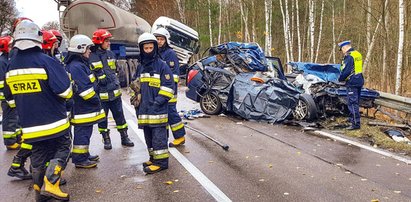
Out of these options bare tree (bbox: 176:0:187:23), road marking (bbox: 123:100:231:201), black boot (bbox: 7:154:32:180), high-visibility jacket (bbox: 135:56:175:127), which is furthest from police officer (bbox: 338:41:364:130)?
bare tree (bbox: 176:0:187:23)

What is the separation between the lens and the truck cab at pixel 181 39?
58.1ft

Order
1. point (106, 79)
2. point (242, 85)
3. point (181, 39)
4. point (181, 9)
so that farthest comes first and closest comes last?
point (181, 9) → point (181, 39) → point (242, 85) → point (106, 79)

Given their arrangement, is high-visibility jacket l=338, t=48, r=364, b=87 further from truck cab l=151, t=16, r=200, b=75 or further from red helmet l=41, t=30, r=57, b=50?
truck cab l=151, t=16, r=200, b=75

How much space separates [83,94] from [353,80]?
5.27 m

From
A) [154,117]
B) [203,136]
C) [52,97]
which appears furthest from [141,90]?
[203,136]

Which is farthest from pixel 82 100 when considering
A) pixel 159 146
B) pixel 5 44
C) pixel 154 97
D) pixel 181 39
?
pixel 181 39

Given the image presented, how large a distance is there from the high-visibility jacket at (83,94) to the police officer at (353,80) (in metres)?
5.01

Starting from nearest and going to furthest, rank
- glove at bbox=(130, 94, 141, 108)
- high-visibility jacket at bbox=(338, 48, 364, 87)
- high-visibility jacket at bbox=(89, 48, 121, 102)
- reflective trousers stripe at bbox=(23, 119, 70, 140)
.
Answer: reflective trousers stripe at bbox=(23, 119, 70, 140), glove at bbox=(130, 94, 141, 108), high-visibility jacket at bbox=(89, 48, 121, 102), high-visibility jacket at bbox=(338, 48, 364, 87)

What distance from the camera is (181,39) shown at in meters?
18.8

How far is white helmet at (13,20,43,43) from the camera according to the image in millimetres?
3678

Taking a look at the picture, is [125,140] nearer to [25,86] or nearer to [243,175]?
[243,175]

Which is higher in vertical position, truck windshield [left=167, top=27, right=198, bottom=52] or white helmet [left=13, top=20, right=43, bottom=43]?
truck windshield [left=167, top=27, right=198, bottom=52]

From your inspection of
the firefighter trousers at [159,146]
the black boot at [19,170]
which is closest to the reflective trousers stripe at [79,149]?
the black boot at [19,170]

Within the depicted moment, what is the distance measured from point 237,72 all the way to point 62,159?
5989 mm
